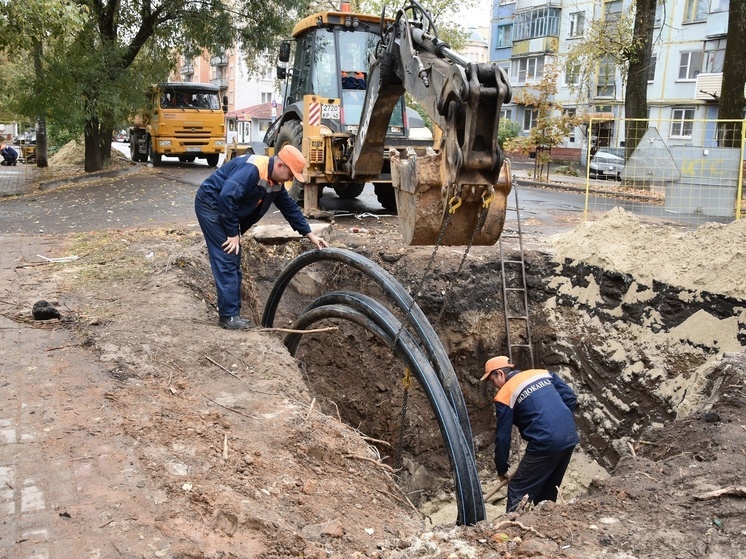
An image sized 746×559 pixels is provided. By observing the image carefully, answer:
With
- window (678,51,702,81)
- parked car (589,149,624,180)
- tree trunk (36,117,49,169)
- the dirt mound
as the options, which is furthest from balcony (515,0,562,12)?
tree trunk (36,117,49,169)

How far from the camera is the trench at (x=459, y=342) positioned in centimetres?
803

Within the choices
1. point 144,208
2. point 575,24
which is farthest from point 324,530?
point 575,24

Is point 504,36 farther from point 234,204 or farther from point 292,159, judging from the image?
point 234,204

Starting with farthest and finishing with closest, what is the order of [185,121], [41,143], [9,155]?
[9,155]
[41,143]
[185,121]

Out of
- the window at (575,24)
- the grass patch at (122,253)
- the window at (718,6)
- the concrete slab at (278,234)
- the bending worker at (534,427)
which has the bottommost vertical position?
the bending worker at (534,427)

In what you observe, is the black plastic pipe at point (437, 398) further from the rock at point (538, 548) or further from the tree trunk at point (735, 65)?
the tree trunk at point (735, 65)

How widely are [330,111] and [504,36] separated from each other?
1494 inches

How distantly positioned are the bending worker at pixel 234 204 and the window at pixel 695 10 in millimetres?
31414

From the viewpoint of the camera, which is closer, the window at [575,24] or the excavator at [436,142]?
the excavator at [436,142]

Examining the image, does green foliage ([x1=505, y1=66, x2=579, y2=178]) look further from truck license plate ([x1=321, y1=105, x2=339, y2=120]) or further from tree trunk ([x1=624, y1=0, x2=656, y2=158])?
truck license plate ([x1=321, y1=105, x2=339, y2=120])

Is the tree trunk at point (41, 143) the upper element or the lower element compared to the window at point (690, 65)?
lower

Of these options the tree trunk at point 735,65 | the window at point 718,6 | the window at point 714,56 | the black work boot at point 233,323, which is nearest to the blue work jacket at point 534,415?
the black work boot at point 233,323

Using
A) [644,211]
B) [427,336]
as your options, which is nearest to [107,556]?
[427,336]

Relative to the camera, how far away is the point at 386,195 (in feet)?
37.5
